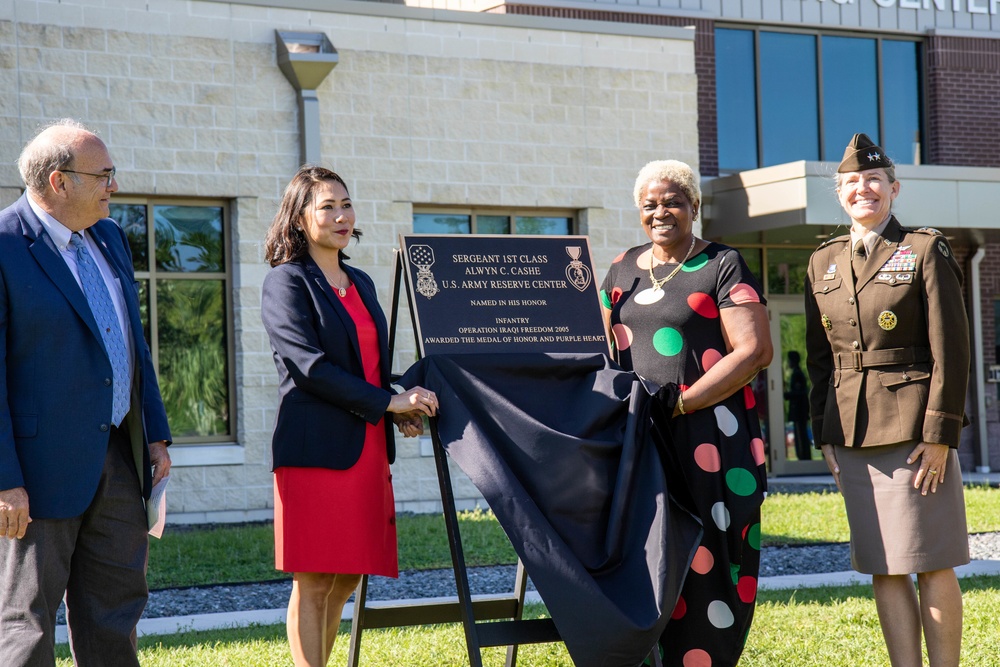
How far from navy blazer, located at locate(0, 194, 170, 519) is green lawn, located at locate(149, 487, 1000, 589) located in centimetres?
455

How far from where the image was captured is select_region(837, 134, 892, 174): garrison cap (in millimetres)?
4504

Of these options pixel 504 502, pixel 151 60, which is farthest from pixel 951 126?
pixel 504 502

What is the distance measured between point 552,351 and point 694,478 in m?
0.70

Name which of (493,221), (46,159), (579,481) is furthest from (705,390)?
(493,221)

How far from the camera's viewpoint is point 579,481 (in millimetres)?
4074

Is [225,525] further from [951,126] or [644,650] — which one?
[951,126]

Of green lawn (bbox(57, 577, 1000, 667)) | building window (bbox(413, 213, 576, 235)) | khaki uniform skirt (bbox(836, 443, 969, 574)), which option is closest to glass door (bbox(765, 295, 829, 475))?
building window (bbox(413, 213, 576, 235))

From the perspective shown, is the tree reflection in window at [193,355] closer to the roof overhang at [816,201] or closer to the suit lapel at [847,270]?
the roof overhang at [816,201]

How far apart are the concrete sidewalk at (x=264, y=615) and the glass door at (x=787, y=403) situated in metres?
8.47

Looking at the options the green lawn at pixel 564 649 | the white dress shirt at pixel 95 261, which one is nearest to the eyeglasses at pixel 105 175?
the white dress shirt at pixel 95 261

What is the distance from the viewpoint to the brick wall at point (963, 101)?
1755cm

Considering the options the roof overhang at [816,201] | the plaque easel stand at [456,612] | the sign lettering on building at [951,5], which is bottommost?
the plaque easel stand at [456,612]

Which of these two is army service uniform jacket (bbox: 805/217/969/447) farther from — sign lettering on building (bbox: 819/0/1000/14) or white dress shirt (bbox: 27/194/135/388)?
sign lettering on building (bbox: 819/0/1000/14)

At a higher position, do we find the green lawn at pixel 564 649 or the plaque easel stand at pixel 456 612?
the plaque easel stand at pixel 456 612
